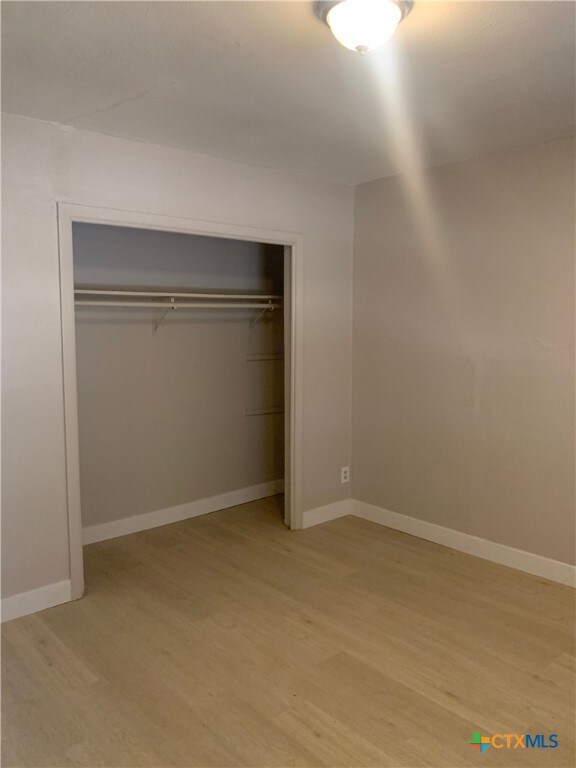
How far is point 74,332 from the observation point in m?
3.08

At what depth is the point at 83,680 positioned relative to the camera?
244cm

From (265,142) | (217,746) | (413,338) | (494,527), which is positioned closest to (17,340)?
(265,142)

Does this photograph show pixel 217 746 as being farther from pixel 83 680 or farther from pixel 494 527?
pixel 494 527

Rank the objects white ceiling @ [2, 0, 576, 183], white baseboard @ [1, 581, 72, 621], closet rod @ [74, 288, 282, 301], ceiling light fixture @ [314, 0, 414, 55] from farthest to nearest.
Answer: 1. closet rod @ [74, 288, 282, 301]
2. white baseboard @ [1, 581, 72, 621]
3. white ceiling @ [2, 0, 576, 183]
4. ceiling light fixture @ [314, 0, 414, 55]

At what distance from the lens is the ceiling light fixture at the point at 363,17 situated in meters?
1.81

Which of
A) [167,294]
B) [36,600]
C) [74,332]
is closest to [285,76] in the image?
[74,332]

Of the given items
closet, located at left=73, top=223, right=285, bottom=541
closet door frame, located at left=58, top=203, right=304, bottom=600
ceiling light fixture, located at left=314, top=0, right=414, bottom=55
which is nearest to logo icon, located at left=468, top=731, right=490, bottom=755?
closet door frame, located at left=58, top=203, right=304, bottom=600

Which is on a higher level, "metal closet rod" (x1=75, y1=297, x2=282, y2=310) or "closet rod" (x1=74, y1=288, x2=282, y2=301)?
"closet rod" (x1=74, y1=288, x2=282, y2=301)

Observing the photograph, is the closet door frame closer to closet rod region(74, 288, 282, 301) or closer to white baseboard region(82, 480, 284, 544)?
closet rod region(74, 288, 282, 301)

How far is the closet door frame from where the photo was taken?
2980 millimetres

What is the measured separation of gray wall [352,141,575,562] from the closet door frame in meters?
0.53

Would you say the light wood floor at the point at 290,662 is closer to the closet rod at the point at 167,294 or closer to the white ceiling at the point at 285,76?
the closet rod at the point at 167,294

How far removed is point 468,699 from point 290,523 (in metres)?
1.94

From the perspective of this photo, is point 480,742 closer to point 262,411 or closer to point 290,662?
point 290,662
